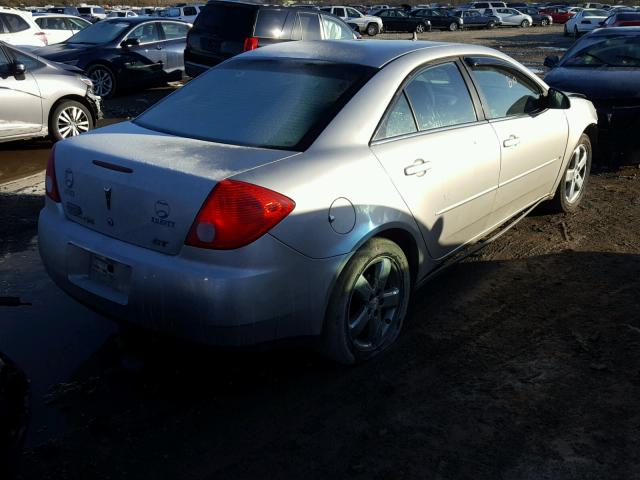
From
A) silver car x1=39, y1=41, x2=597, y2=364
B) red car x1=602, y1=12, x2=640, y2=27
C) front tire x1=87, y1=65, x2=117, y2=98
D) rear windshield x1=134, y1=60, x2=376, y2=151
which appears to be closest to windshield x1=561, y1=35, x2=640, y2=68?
silver car x1=39, y1=41, x2=597, y2=364

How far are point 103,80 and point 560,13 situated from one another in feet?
159

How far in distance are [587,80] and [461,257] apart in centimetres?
461

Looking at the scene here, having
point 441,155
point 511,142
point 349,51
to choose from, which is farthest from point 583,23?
point 441,155

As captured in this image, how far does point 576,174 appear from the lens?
6.08 meters

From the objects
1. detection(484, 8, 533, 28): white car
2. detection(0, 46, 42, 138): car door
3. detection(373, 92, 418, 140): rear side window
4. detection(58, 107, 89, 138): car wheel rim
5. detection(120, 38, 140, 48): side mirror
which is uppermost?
detection(373, 92, 418, 140): rear side window

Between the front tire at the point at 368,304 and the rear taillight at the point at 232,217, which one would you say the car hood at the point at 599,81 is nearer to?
the front tire at the point at 368,304

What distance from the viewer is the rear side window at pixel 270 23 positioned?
12742 mm

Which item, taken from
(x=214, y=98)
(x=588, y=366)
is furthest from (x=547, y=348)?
(x=214, y=98)

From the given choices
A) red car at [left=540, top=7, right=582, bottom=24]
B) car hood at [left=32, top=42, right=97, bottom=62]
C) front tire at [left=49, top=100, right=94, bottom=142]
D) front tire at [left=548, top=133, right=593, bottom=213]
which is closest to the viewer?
front tire at [left=548, top=133, right=593, bottom=213]

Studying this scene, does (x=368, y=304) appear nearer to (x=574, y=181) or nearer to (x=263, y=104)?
(x=263, y=104)

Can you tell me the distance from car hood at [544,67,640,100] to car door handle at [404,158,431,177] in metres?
4.71

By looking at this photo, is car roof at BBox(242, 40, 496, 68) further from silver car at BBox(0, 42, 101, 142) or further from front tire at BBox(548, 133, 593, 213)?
silver car at BBox(0, 42, 101, 142)

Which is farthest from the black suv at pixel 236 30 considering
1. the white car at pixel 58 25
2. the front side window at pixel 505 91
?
the front side window at pixel 505 91

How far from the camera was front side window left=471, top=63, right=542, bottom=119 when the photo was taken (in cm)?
460
